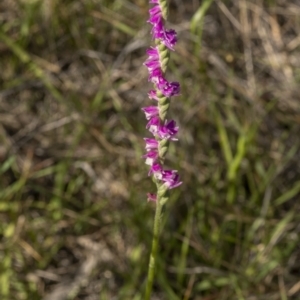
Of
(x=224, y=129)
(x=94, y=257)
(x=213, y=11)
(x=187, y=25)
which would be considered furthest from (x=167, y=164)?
(x=213, y=11)

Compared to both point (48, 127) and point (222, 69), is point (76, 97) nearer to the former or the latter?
point (48, 127)

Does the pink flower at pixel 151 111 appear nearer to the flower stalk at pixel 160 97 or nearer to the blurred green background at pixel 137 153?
the flower stalk at pixel 160 97

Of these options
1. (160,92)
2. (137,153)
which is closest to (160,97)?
(160,92)

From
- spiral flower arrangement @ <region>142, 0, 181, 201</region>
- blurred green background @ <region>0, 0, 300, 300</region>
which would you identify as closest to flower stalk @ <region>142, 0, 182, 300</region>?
spiral flower arrangement @ <region>142, 0, 181, 201</region>

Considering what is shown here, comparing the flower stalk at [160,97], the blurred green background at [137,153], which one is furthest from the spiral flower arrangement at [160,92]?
the blurred green background at [137,153]

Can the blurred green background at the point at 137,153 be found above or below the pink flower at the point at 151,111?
below

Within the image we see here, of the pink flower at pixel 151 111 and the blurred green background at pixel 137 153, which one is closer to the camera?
the pink flower at pixel 151 111
